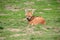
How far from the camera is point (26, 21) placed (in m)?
9.34

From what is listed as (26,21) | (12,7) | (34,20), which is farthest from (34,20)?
(12,7)

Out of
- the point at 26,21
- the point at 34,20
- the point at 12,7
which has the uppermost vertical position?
the point at 34,20

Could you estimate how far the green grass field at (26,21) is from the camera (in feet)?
25.8

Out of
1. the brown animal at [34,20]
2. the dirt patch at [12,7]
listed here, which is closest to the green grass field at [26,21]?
the dirt patch at [12,7]

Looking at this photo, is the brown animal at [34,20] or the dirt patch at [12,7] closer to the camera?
the brown animal at [34,20]

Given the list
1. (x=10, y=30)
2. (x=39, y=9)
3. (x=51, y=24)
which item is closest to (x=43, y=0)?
(x=39, y=9)

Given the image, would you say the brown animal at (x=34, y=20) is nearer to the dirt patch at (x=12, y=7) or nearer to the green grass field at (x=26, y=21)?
the green grass field at (x=26, y=21)

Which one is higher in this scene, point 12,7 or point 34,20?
point 34,20

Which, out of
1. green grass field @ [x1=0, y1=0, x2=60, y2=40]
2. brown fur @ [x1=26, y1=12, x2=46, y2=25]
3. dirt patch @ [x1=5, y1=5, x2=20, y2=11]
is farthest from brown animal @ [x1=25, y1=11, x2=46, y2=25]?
dirt patch @ [x1=5, y1=5, x2=20, y2=11]

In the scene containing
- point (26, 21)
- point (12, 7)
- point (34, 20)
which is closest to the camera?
point (34, 20)

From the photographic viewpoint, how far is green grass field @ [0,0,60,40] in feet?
25.8

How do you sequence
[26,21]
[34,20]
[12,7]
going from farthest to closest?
1. [12,7]
2. [26,21]
3. [34,20]

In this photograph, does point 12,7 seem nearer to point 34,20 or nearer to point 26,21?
point 26,21

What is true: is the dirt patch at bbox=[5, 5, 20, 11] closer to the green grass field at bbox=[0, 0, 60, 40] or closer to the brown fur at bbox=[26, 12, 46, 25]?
the green grass field at bbox=[0, 0, 60, 40]
